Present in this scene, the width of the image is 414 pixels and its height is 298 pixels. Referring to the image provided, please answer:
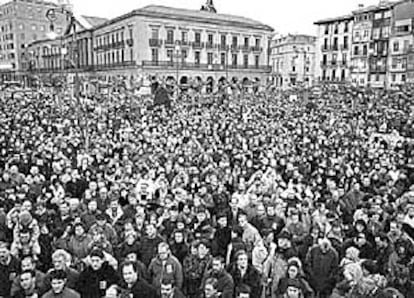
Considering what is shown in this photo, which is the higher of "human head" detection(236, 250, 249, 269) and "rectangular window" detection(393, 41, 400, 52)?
"rectangular window" detection(393, 41, 400, 52)

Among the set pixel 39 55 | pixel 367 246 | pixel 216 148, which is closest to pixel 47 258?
pixel 367 246

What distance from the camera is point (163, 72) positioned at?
52.8 meters

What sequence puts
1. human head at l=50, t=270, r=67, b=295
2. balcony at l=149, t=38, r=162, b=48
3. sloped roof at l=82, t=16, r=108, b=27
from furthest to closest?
sloped roof at l=82, t=16, r=108, b=27, balcony at l=149, t=38, r=162, b=48, human head at l=50, t=270, r=67, b=295

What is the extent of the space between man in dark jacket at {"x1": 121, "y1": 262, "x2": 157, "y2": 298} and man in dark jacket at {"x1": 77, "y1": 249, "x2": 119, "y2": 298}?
263 mm

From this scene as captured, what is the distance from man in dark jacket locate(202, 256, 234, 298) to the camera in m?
5.86

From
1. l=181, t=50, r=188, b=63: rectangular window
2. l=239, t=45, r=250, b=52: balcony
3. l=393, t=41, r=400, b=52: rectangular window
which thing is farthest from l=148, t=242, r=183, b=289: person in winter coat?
l=239, t=45, r=250, b=52: balcony

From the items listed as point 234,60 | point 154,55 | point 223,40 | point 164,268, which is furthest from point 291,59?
point 164,268

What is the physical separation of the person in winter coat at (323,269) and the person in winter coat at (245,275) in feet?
2.85

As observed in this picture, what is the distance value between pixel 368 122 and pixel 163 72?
35.0 metres

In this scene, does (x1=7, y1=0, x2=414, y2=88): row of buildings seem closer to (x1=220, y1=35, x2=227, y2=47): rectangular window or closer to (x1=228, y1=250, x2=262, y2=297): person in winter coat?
(x1=220, y1=35, x2=227, y2=47): rectangular window

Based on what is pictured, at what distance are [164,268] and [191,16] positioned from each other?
167 feet

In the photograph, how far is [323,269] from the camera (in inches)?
260

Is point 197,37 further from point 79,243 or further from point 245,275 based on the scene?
point 245,275

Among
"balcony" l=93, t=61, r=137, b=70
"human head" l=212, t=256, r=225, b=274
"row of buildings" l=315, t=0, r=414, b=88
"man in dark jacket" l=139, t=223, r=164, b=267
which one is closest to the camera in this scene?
"human head" l=212, t=256, r=225, b=274
